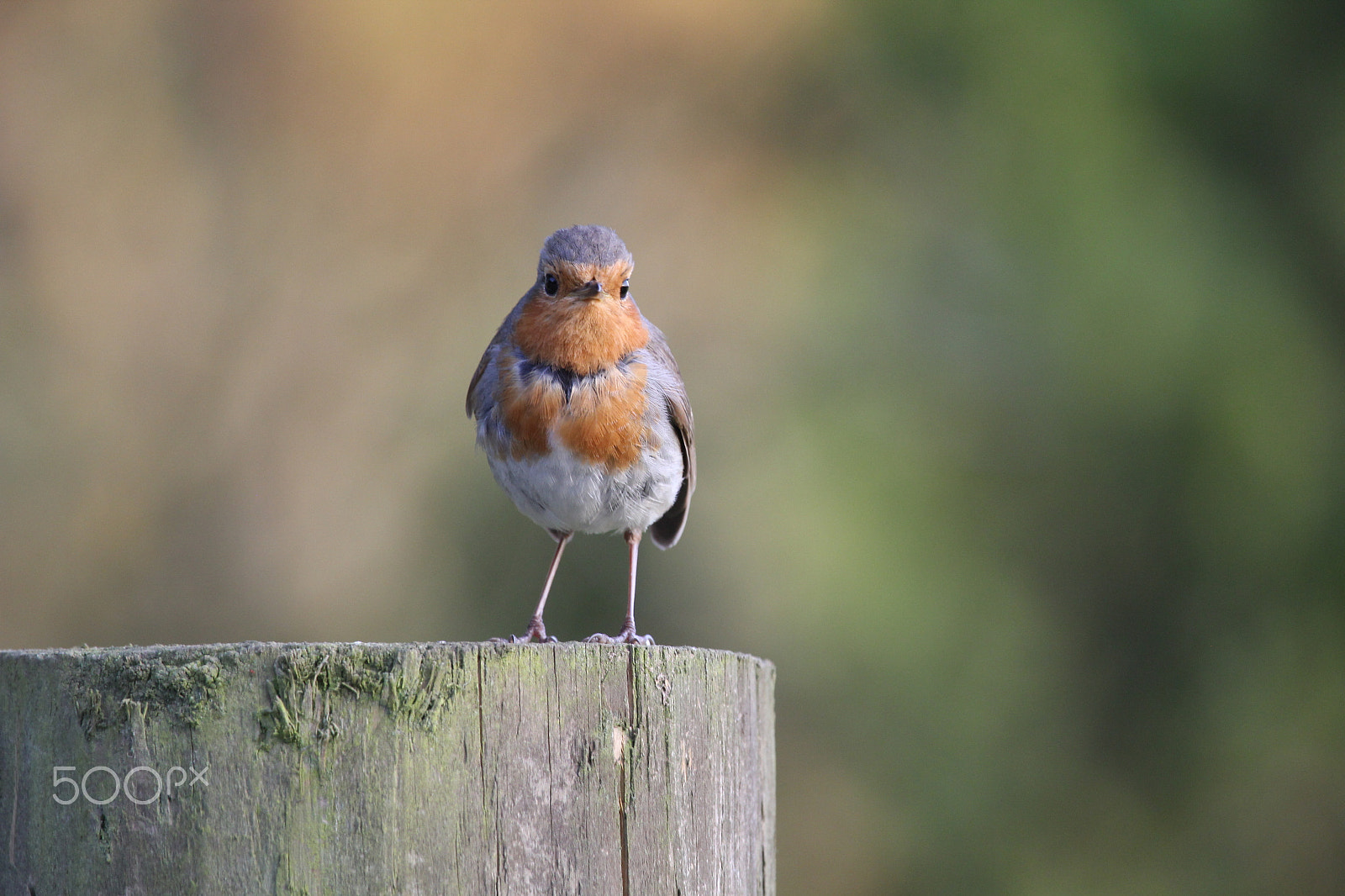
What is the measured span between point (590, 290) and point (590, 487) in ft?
1.81

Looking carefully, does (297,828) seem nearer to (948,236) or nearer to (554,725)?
(554,725)

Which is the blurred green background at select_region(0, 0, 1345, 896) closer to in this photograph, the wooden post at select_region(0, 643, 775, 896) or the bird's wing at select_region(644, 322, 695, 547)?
the bird's wing at select_region(644, 322, 695, 547)

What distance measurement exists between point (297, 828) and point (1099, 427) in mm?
5146

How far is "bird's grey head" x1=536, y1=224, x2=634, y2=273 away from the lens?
3.64 meters

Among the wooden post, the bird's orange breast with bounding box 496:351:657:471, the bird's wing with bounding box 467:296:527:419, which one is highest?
the bird's wing with bounding box 467:296:527:419

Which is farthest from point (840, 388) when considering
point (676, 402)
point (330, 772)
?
point (330, 772)

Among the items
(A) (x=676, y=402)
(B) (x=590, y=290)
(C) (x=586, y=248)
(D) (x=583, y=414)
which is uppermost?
(C) (x=586, y=248)

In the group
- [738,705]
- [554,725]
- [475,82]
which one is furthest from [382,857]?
[475,82]

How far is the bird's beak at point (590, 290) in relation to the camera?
11.7 feet

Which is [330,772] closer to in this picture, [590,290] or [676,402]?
[590,290]

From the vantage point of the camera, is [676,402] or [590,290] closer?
[590,290]

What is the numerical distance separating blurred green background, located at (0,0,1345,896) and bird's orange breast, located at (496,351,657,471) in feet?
7.58

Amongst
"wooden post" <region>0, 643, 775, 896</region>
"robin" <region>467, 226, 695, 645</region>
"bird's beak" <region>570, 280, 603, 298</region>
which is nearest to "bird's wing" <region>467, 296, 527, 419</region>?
"robin" <region>467, 226, 695, 645</region>

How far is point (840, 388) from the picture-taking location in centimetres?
640
